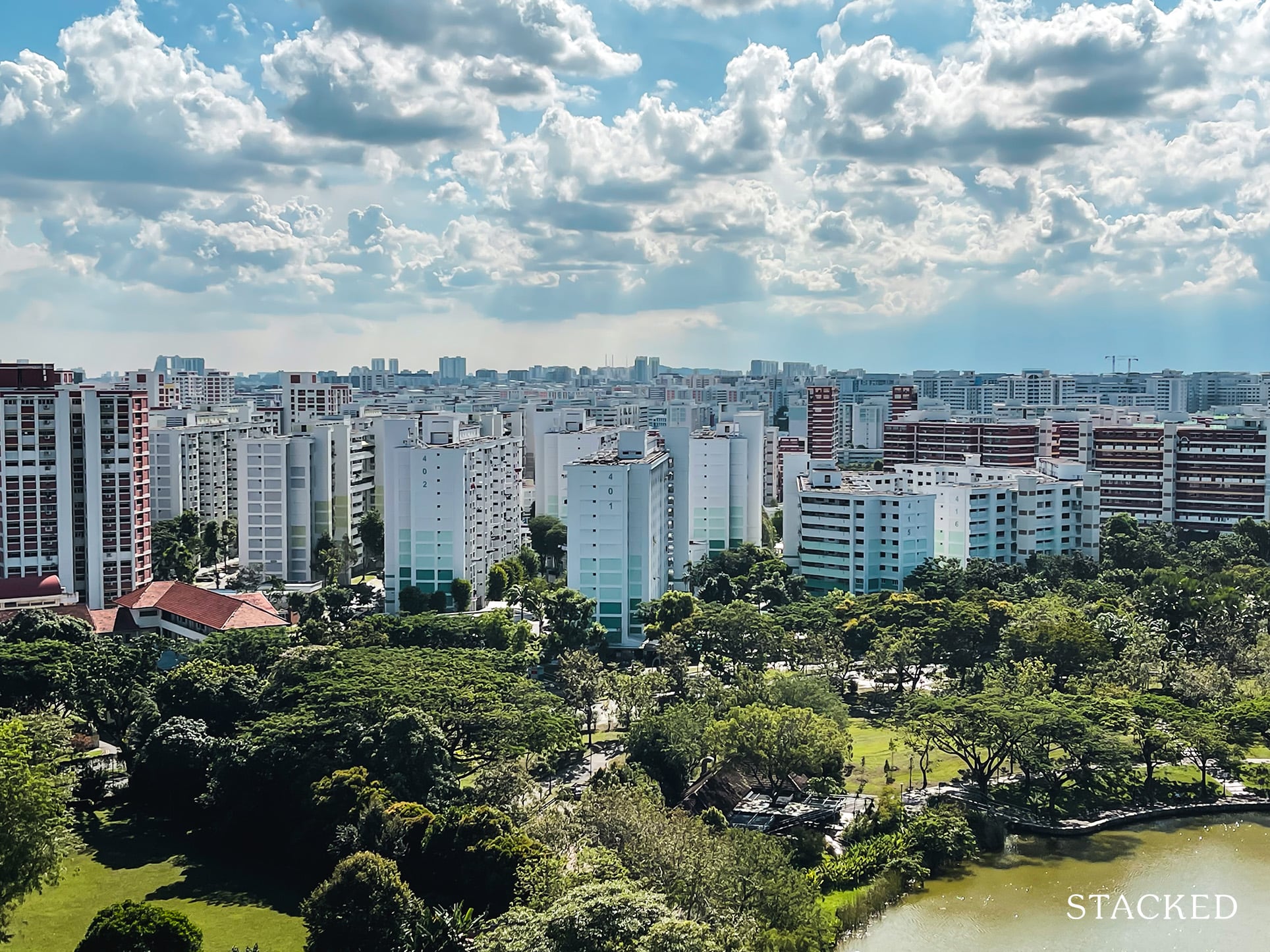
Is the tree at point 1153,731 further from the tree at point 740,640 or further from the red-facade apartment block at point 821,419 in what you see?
the red-facade apartment block at point 821,419

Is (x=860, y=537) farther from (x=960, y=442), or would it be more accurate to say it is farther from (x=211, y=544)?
(x=211, y=544)

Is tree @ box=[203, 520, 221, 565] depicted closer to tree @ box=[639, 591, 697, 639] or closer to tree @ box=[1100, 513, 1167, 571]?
tree @ box=[639, 591, 697, 639]

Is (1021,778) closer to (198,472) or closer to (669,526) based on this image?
(669,526)

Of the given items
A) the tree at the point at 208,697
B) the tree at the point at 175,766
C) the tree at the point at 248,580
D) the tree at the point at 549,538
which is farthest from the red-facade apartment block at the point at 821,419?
the tree at the point at 175,766

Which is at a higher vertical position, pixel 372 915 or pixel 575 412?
pixel 575 412

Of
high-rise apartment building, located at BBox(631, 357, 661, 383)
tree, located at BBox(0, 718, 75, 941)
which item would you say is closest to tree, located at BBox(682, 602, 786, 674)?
tree, located at BBox(0, 718, 75, 941)

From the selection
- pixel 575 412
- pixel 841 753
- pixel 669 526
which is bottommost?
pixel 841 753

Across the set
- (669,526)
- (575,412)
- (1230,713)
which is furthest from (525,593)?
(575,412)
